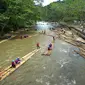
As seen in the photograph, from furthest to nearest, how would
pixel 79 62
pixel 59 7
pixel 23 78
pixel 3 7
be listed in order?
pixel 59 7 < pixel 3 7 < pixel 79 62 < pixel 23 78

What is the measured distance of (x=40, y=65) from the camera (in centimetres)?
2211

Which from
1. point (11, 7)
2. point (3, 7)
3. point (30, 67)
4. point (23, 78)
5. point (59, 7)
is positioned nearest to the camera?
point (23, 78)

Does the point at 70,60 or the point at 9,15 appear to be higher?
the point at 9,15

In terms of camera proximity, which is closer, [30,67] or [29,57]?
[30,67]

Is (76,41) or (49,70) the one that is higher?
(76,41)

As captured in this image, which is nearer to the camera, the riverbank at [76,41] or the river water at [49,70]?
the river water at [49,70]

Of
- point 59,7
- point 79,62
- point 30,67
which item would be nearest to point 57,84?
point 30,67

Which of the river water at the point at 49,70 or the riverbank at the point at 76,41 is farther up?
the riverbank at the point at 76,41

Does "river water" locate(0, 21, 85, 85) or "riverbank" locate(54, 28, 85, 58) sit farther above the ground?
"riverbank" locate(54, 28, 85, 58)

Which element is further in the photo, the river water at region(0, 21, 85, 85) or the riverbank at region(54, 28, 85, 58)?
the riverbank at region(54, 28, 85, 58)

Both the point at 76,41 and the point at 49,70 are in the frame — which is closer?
the point at 49,70

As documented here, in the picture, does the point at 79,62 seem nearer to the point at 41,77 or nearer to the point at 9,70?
the point at 41,77

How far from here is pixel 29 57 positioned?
2473 centimetres

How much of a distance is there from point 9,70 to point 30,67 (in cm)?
326
